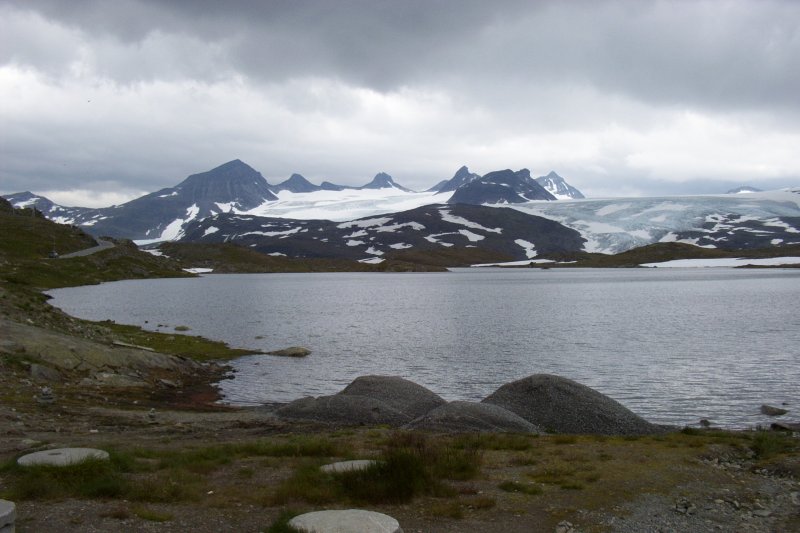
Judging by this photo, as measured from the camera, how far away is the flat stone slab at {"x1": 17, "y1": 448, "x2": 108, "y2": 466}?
17078 mm

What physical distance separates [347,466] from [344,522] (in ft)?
18.2

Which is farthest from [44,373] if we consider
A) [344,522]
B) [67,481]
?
[344,522]

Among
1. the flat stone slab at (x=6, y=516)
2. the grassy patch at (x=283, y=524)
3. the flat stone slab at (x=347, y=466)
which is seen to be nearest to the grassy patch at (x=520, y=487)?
the flat stone slab at (x=347, y=466)

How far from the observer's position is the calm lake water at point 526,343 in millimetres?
41906

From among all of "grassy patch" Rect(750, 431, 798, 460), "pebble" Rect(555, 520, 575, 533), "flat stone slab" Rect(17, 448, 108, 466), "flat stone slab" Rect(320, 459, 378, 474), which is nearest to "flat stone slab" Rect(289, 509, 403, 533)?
"flat stone slab" Rect(320, 459, 378, 474)

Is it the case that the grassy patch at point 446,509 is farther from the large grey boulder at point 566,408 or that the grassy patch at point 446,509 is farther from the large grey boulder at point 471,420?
the large grey boulder at point 566,408

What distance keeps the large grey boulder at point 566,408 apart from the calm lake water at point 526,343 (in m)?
3.67

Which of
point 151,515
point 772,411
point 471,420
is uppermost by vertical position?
point 151,515

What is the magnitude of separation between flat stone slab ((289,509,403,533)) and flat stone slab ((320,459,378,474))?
4.11 m

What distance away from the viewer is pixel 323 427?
97.5ft

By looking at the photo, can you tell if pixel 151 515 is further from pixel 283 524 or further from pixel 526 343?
pixel 526 343

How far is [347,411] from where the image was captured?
33.0 m

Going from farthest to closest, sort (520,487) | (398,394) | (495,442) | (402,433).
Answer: (398,394) → (402,433) → (495,442) → (520,487)

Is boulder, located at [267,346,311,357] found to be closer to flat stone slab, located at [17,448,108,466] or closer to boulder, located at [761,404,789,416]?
boulder, located at [761,404,789,416]
